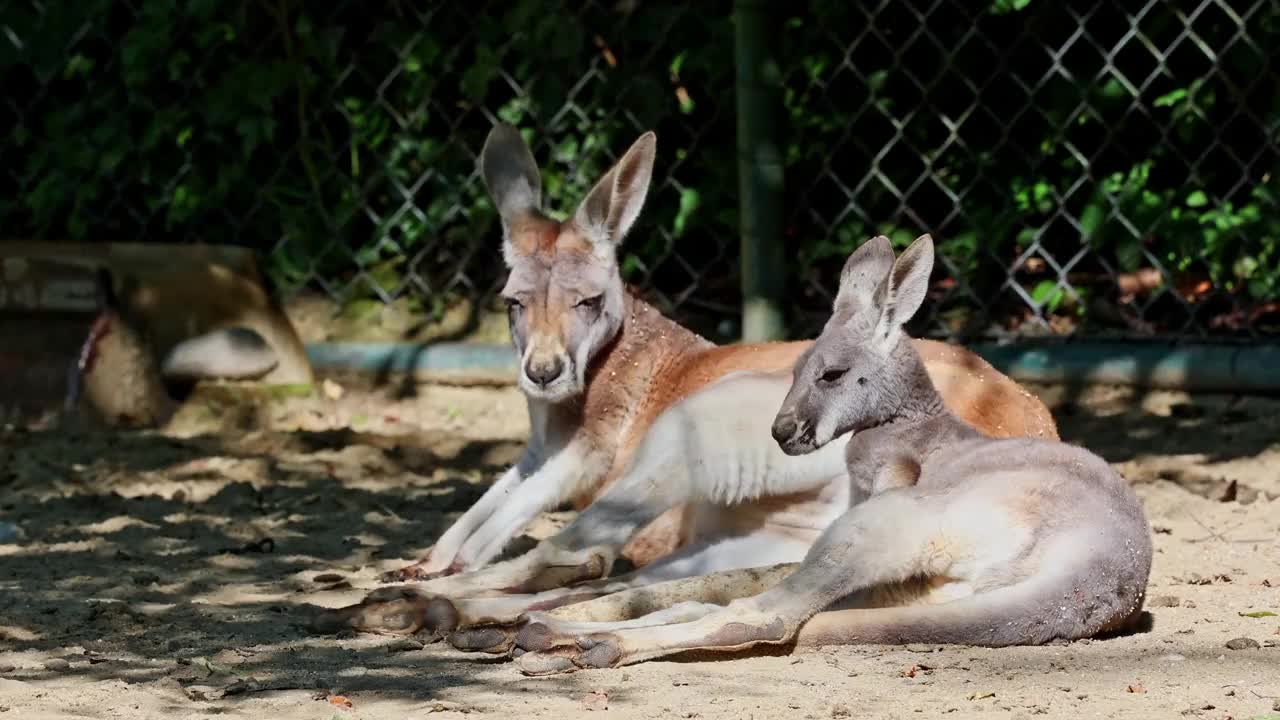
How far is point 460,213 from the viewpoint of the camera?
24.0ft

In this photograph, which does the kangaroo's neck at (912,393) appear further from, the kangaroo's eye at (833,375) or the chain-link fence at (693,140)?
the chain-link fence at (693,140)

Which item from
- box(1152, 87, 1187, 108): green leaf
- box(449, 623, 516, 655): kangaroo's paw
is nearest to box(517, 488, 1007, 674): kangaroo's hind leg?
box(449, 623, 516, 655): kangaroo's paw

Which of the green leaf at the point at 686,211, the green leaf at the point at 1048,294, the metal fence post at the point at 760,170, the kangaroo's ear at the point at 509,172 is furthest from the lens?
the green leaf at the point at 686,211

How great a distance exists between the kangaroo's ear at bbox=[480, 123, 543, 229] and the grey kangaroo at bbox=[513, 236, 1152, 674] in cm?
137

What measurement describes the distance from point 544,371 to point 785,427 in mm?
908

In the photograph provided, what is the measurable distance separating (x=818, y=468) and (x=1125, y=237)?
234 centimetres

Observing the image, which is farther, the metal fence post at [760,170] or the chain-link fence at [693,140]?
the chain-link fence at [693,140]

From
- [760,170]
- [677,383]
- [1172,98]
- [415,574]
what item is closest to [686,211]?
[760,170]

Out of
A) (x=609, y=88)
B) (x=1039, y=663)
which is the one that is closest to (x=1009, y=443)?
(x=1039, y=663)

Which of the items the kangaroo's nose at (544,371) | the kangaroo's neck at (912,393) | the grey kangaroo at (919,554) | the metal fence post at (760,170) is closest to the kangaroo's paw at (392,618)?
the grey kangaroo at (919,554)

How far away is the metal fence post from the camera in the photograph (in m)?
6.12

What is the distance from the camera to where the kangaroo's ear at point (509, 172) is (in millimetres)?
5090

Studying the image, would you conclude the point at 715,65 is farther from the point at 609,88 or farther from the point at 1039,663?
the point at 1039,663

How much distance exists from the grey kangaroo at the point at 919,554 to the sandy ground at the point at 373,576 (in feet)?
0.21
